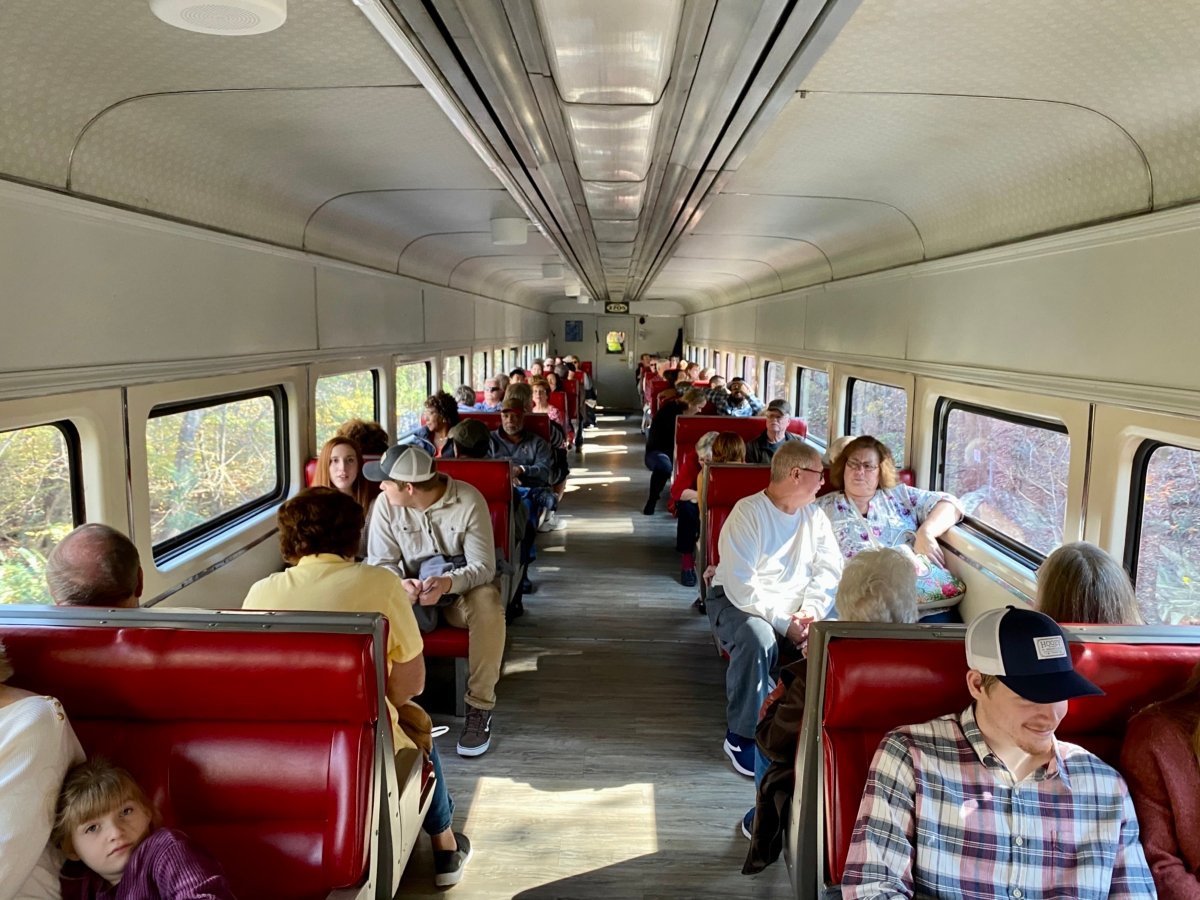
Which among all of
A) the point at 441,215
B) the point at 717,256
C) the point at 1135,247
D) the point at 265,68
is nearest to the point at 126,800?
the point at 265,68

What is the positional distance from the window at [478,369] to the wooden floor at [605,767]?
5.93 metres

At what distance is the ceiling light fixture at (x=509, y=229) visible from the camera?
6352 mm

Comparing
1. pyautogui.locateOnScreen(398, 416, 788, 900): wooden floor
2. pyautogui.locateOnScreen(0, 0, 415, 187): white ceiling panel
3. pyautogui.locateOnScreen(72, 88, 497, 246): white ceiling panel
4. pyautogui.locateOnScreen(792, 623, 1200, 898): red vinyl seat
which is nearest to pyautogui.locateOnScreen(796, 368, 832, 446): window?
pyautogui.locateOnScreen(398, 416, 788, 900): wooden floor

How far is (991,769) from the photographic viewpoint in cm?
205

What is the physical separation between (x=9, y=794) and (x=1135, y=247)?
3730 millimetres

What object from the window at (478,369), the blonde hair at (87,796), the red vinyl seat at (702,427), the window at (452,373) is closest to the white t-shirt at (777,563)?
the blonde hair at (87,796)

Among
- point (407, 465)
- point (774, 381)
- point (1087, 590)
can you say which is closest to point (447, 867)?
point (407, 465)

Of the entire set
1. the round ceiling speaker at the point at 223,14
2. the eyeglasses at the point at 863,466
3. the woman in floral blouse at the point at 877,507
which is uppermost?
the round ceiling speaker at the point at 223,14

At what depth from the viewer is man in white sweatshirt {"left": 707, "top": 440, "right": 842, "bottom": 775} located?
13.0 ft

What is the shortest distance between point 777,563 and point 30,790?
3073mm

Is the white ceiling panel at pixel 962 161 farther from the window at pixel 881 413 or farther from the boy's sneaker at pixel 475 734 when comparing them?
the boy's sneaker at pixel 475 734

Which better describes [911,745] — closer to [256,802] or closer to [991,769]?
[991,769]

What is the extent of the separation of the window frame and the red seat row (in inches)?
119

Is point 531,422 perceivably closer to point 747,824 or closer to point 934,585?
point 934,585
